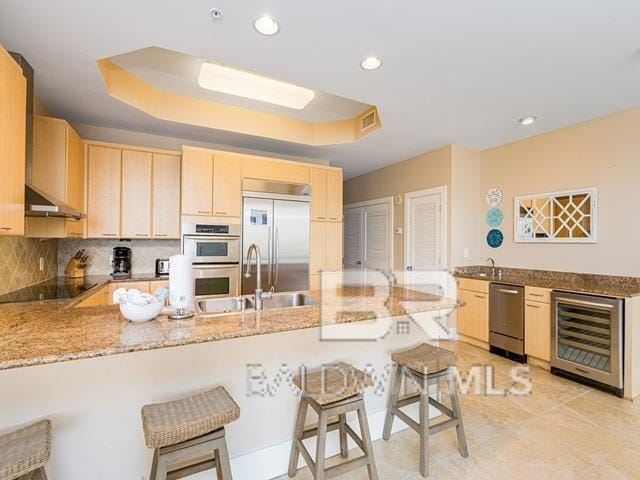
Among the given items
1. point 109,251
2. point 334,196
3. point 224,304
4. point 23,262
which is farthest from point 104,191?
point 334,196

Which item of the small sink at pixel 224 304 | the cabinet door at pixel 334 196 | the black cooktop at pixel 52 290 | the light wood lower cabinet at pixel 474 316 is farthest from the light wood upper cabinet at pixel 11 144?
the light wood lower cabinet at pixel 474 316

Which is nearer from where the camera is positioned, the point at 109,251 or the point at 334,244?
the point at 109,251

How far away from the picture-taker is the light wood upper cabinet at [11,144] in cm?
153

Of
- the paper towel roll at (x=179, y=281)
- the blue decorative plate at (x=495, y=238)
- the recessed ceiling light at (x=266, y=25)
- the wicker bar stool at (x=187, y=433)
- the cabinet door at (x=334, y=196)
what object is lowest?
the wicker bar stool at (x=187, y=433)

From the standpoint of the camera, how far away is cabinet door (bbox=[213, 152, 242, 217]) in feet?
11.7

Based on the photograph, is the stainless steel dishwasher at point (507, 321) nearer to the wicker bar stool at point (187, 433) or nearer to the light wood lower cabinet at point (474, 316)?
the light wood lower cabinet at point (474, 316)

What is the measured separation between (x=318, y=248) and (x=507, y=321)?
231 cm

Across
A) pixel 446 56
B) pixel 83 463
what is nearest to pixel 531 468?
pixel 83 463

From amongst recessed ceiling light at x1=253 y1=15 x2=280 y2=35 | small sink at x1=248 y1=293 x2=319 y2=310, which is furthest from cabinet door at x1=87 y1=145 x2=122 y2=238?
recessed ceiling light at x1=253 y1=15 x2=280 y2=35

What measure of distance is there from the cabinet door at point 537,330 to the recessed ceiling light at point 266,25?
3443 mm

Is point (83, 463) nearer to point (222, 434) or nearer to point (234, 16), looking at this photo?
point (222, 434)

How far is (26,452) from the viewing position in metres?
1.06

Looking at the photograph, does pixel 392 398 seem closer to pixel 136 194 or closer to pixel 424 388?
pixel 424 388

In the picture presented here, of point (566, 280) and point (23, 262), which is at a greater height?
point (23, 262)
